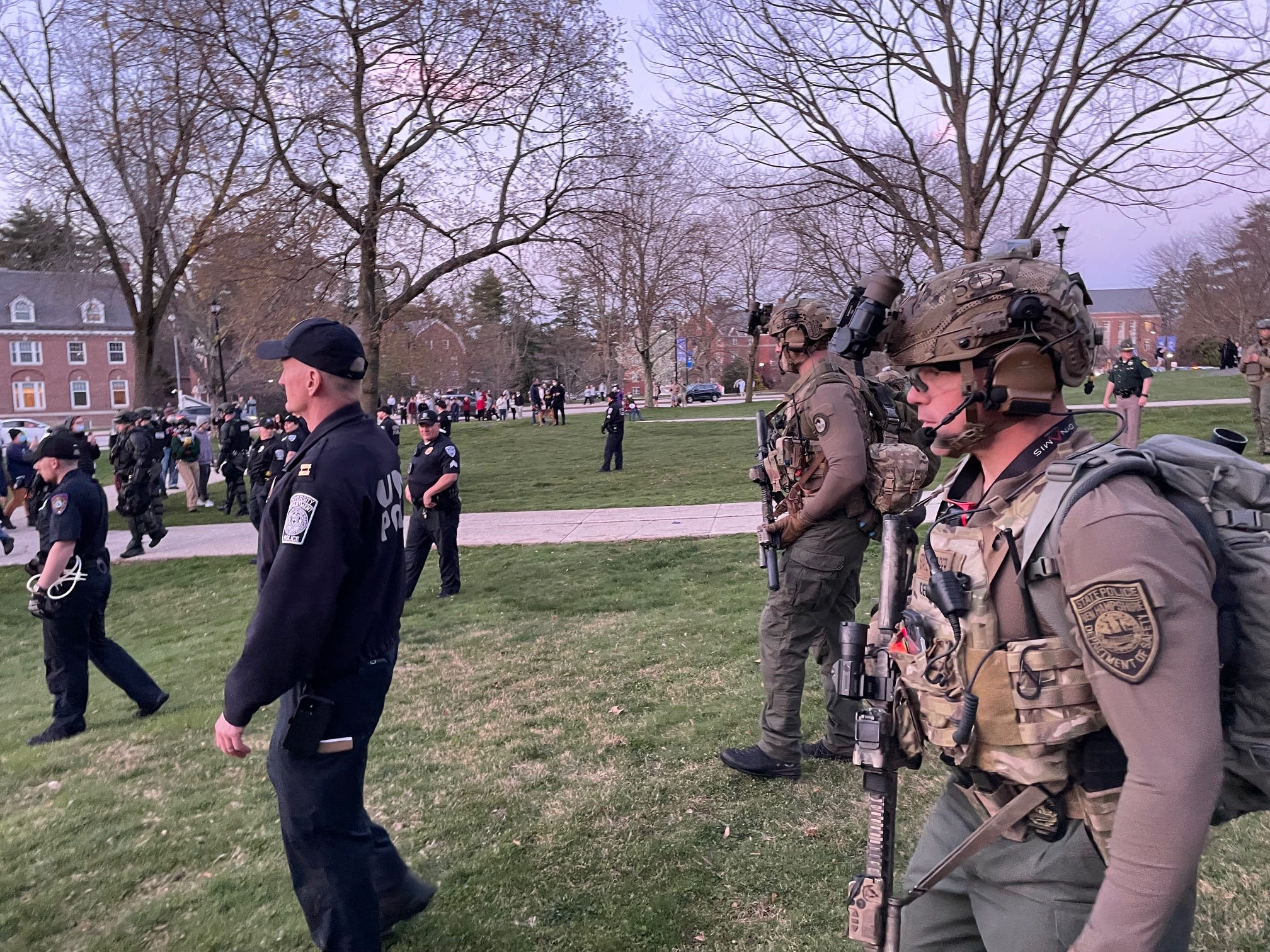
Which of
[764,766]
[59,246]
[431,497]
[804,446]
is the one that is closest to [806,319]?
[804,446]

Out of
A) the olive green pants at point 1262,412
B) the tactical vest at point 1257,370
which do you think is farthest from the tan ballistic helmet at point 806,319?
the olive green pants at point 1262,412

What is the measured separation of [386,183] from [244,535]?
5.95 metres

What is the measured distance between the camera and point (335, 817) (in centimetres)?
288

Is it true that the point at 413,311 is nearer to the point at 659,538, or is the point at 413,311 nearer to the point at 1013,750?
the point at 659,538

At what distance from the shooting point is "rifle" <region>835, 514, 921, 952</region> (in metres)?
1.76

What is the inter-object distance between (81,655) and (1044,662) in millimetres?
6273

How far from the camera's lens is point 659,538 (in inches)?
453

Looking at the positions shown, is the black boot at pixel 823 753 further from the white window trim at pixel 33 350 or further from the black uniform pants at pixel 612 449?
the white window trim at pixel 33 350

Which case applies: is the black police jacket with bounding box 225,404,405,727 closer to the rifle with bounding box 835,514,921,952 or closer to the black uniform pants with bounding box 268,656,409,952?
the black uniform pants with bounding box 268,656,409,952

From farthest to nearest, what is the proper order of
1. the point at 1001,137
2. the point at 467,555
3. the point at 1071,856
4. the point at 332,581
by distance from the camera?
the point at 1001,137
the point at 467,555
the point at 332,581
the point at 1071,856

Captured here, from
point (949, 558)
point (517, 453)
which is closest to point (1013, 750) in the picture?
point (949, 558)

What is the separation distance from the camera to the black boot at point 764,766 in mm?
4426

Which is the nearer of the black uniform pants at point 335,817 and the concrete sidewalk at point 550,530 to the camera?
the black uniform pants at point 335,817

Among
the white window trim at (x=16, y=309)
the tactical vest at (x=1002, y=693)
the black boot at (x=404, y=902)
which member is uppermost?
the white window trim at (x=16, y=309)
